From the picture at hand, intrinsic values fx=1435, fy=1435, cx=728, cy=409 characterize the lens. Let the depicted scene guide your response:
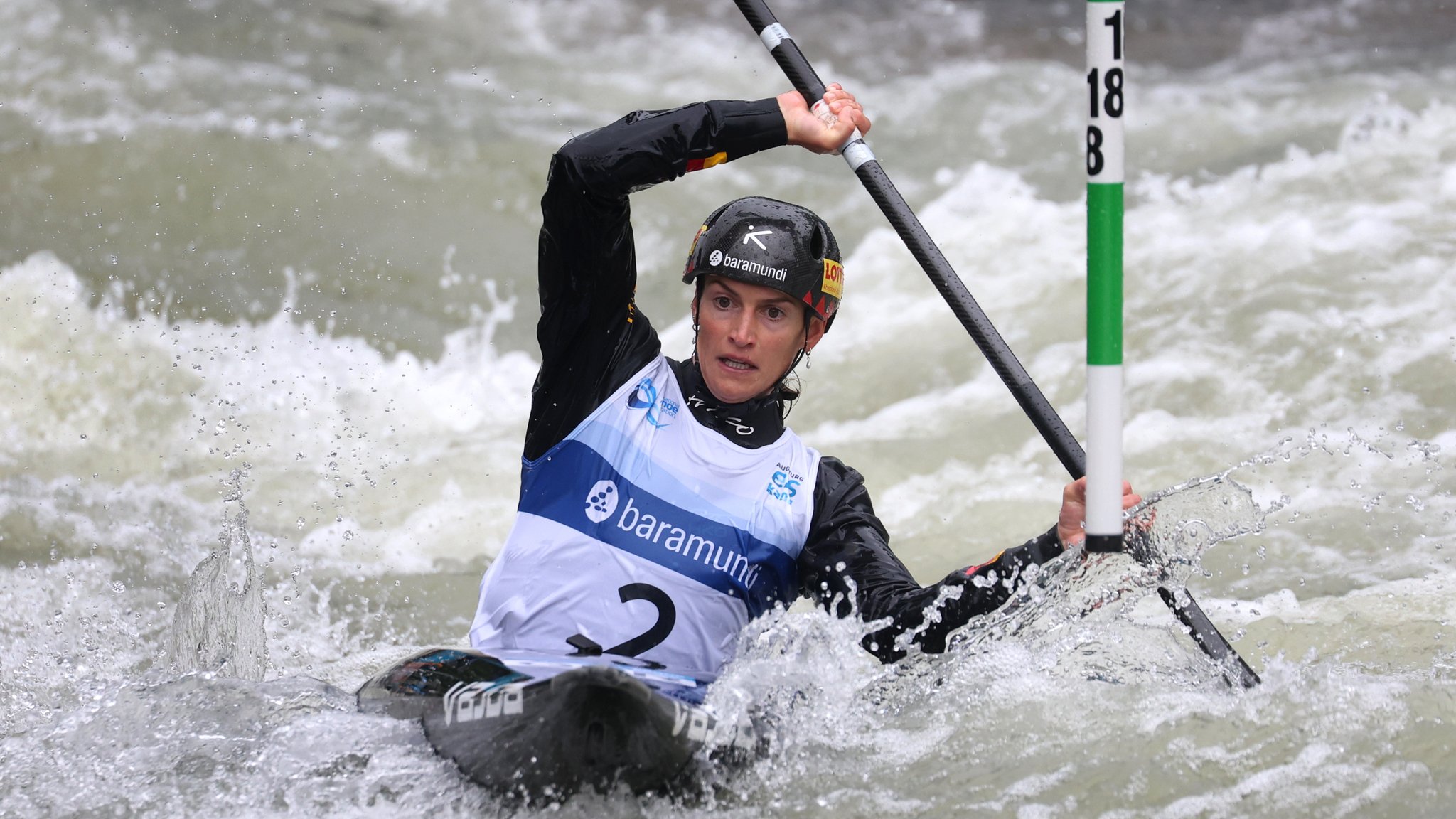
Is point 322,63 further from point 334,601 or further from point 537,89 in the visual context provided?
point 334,601

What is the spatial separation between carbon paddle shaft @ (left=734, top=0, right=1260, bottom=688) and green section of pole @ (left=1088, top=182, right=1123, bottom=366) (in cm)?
59

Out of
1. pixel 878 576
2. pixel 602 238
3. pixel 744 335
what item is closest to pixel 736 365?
pixel 744 335

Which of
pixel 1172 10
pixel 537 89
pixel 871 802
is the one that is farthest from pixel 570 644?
pixel 1172 10

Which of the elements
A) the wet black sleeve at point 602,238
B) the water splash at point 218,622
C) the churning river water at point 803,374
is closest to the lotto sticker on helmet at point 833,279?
the wet black sleeve at point 602,238

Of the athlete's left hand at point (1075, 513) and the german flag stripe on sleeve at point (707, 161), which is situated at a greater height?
the german flag stripe on sleeve at point (707, 161)

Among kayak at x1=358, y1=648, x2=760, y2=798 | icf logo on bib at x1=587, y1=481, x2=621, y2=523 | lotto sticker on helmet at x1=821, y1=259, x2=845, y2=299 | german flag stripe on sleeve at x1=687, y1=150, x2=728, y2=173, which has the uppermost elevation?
german flag stripe on sleeve at x1=687, y1=150, x2=728, y2=173

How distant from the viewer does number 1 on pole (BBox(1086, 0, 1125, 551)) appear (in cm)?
277

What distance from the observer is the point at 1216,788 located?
2.95 m

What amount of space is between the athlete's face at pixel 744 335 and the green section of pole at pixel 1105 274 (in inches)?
29.2

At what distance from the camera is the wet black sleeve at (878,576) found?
10.3ft

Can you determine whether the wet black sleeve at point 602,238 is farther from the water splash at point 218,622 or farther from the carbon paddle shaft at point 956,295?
the water splash at point 218,622

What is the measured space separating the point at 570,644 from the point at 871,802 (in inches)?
27.9

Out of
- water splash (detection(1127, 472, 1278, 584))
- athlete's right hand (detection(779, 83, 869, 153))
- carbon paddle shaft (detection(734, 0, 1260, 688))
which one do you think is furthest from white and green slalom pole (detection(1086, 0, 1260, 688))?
athlete's right hand (detection(779, 83, 869, 153))

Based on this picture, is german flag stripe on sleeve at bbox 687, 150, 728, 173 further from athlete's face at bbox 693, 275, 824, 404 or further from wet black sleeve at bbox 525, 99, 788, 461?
athlete's face at bbox 693, 275, 824, 404
